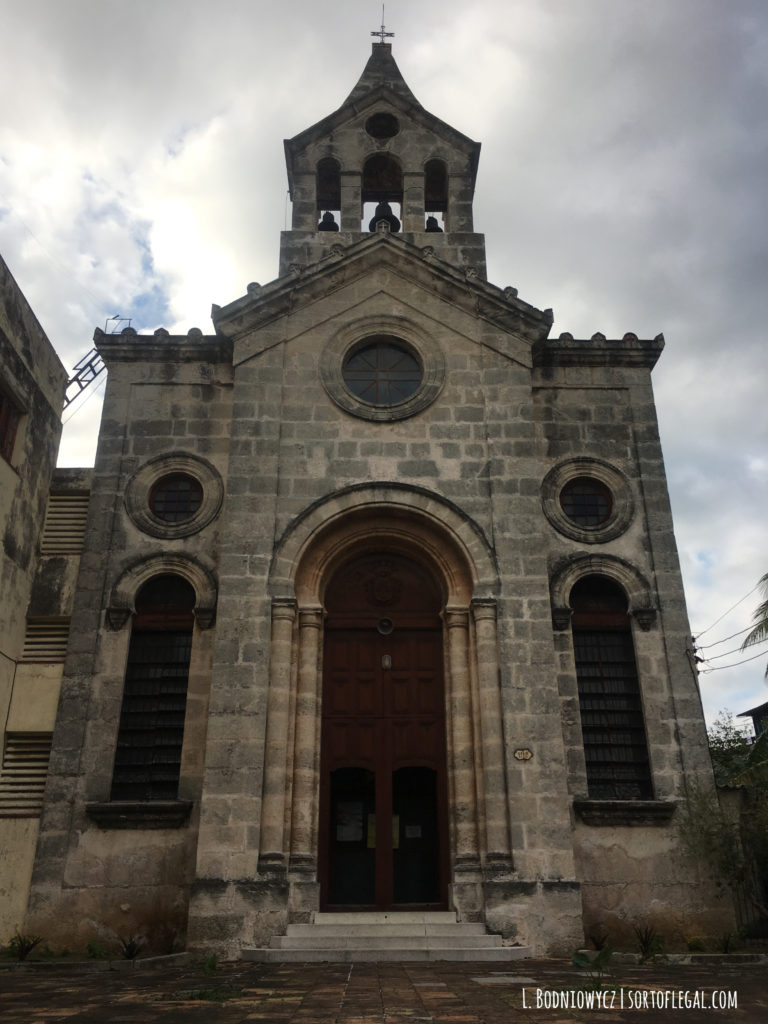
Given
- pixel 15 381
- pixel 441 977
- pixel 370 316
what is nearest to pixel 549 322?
pixel 370 316

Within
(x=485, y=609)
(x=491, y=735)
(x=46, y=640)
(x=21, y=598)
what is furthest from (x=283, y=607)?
(x=21, y=598)

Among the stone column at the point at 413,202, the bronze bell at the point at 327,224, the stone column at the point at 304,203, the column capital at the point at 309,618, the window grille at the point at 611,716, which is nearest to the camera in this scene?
the window grille at the point at 611,716

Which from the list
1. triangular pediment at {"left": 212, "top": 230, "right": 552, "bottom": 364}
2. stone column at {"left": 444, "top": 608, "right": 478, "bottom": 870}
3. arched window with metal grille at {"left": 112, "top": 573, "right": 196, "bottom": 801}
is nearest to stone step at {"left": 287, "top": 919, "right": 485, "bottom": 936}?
stone column at {"left": 444, "top": 608, "right": 478, "bottom": 870}

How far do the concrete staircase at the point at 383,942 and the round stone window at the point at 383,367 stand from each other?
27.1ft

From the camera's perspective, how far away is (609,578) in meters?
14.9

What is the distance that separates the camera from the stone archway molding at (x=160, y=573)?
46.9ft

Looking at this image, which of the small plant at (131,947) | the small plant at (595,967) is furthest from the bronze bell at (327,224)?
the small plant at (595,967)

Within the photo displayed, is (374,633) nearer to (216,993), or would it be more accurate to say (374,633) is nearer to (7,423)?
(7,423)

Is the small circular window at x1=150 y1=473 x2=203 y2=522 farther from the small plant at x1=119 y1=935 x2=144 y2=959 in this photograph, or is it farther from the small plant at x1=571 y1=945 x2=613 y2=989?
the small plant at x1=571 y1=945 x2=613 y2=989

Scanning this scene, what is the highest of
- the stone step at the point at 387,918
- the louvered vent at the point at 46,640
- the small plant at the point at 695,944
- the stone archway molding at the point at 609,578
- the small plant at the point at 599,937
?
the stone archway molding at the point at 609,578

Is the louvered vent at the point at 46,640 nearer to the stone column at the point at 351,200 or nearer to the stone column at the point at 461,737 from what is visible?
the stone column at the point at 461,737

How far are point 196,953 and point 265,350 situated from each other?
9910 millimetres

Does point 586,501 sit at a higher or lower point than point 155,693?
higher

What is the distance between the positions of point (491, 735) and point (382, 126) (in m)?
14.0
